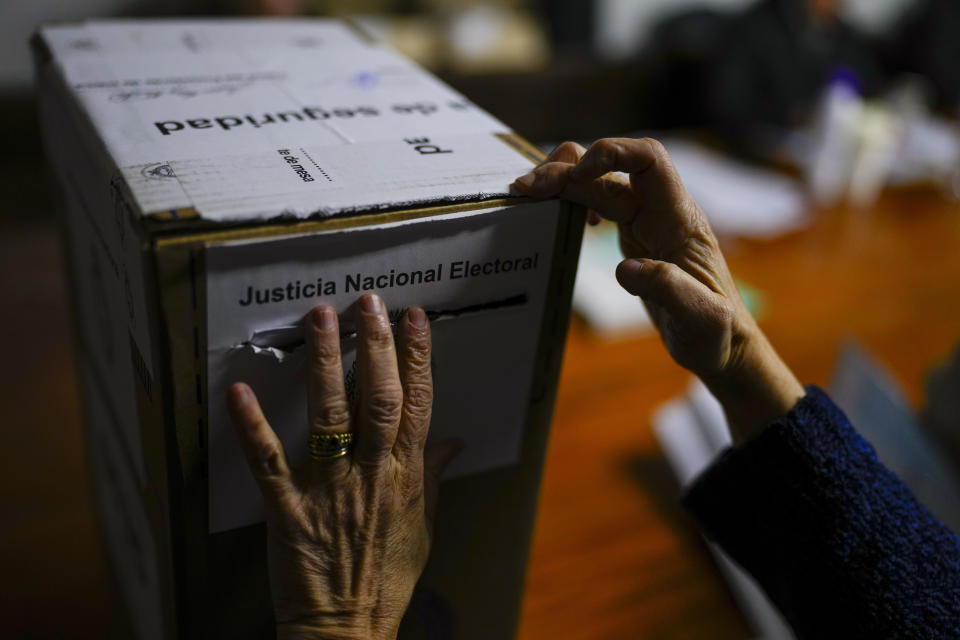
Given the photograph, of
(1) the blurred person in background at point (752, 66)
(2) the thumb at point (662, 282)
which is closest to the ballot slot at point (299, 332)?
(2) the thumb at point (662, 282)

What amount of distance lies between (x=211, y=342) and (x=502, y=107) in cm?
257

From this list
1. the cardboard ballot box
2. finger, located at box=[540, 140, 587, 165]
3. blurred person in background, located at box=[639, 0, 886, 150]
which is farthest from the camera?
blurred person in background, located at box=[639, 0, 886, 150]

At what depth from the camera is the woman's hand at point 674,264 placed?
529mm

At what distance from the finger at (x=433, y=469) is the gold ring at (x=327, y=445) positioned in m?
0.11

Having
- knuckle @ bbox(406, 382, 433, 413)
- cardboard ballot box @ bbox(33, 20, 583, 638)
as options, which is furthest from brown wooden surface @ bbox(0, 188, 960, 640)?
knuckle @ bbox(406, 382, 433, 413)

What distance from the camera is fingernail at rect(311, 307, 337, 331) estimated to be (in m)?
0.46

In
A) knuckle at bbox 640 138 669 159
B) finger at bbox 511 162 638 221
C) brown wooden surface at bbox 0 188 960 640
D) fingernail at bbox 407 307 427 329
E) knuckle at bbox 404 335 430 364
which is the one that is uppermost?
knuckle at bbox 640 138 669 159

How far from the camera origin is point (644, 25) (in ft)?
14.1

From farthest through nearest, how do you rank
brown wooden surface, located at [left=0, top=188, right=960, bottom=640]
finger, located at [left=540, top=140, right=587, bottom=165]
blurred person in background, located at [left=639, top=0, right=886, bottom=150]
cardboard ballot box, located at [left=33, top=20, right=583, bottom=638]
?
blurred person in background, located at [left=639, top=0, right=886, bottom=150] < brown wooden surface, located at [left=0, top=188, right=960, bottom=640] < finger, located at [left=540, top=140, right=587, bottom=165] < cardboard ballot box, located at [left=33, top=20, right=583, bottom=638]

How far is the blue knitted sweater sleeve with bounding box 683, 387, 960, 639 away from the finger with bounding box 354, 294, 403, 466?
0.34m

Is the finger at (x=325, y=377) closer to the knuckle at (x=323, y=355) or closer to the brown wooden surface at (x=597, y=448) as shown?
the knuckle at (x=323, y=355)

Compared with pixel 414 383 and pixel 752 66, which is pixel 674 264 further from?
pixel 752 66

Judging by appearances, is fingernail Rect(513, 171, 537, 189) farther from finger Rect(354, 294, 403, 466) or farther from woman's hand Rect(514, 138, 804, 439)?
finger Rect(354, 294, 403, 466)

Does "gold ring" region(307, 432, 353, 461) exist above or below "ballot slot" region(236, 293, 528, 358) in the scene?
below
